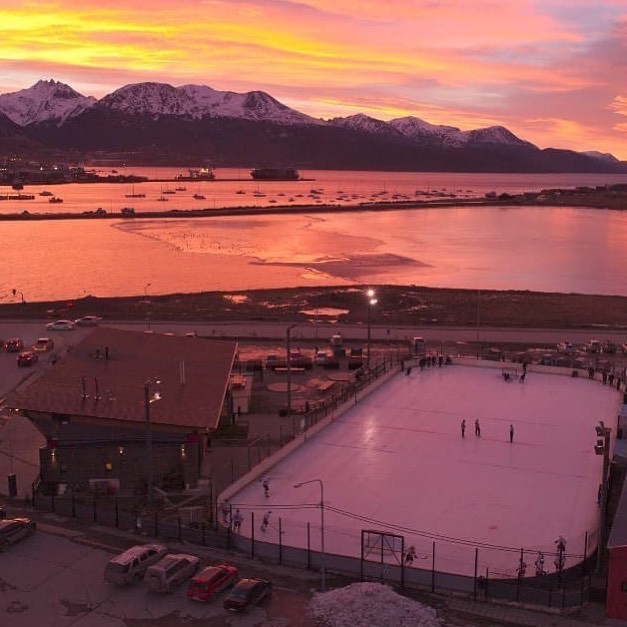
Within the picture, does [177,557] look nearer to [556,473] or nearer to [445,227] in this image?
[556,473]

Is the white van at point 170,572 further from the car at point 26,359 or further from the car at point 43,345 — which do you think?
the car at point 43,345

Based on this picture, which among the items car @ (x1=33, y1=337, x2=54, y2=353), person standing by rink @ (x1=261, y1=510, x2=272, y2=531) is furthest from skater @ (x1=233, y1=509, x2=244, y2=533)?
car @ (x1=33, y1=337, x2=54, y2=353)

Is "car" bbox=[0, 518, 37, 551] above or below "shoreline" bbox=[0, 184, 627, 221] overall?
below

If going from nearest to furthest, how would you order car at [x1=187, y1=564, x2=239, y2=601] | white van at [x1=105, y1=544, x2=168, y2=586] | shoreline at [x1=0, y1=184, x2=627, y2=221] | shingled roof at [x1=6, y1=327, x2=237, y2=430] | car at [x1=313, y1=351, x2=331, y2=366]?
car at [x1=187, y1=564, x2=239, y2=601] → white van at [x1=105, y1=544, x2=168, y2=586] → shingled roof at [x1=6, y1=327, x2=237, y2=430] → car at [x1=313, y1=351, x2=331, y2=366] → shoreline at [x1=0, y1=184, x2=627, y2=221]

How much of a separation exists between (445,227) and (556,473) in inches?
3299

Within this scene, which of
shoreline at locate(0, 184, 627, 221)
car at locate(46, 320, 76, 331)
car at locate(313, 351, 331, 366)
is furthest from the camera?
shoreline at locate(0, 184, 627, 221)

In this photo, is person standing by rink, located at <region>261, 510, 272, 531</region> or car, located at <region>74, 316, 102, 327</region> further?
car, located at <region>74, 316, 102, 327</region>

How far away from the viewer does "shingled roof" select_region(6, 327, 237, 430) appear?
17.9 metres

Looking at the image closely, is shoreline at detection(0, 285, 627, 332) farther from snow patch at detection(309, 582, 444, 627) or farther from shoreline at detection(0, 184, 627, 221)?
shoreline at detection(0, 184, 627, 221)

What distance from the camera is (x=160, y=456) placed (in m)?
17.6

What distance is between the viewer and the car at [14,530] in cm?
1393

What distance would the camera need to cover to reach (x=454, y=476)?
17.5 m

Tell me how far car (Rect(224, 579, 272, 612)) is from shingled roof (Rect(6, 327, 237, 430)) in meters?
5.86

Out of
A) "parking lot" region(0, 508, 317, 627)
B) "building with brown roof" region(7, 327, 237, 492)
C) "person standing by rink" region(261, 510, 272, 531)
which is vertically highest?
"building with brown roof" region(7, 327, 237, 492)
